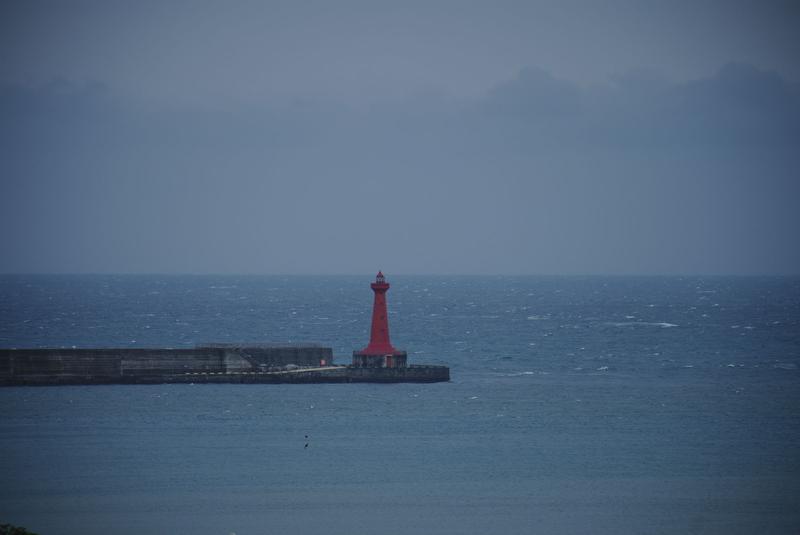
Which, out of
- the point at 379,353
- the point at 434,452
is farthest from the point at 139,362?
the point at 434,452

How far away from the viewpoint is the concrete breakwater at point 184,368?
69562mm

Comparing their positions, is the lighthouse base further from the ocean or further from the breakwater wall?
the breakwater wall

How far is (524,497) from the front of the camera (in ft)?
150

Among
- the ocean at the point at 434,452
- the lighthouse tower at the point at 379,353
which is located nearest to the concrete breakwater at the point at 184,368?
the lighthouse tower at the point at 379,353

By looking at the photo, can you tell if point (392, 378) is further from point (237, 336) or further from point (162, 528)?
point (237, 336)

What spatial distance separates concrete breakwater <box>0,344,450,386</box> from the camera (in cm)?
6956

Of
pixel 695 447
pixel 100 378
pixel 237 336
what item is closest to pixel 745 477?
pixel 695 447

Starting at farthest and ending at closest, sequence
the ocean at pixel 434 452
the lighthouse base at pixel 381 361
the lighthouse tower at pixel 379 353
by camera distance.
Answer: the lighthouse base at pixel 381 361
the lighthouse tower at pixel 379 353
the ocean at pixel 434 452

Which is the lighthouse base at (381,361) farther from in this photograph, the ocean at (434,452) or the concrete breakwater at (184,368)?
the ocean at (434,452)

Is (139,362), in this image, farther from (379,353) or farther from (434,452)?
(434,452)

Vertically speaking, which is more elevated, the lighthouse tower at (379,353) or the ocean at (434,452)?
the lighthouse tower at (379,353)

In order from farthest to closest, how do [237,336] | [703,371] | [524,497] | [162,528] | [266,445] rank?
1. [237,336]
2. [703,371]
3. [266,445]
4. [524,497]
5. [162,528]

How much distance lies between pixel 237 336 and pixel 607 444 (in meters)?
60.6

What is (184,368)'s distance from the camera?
7219 cm
